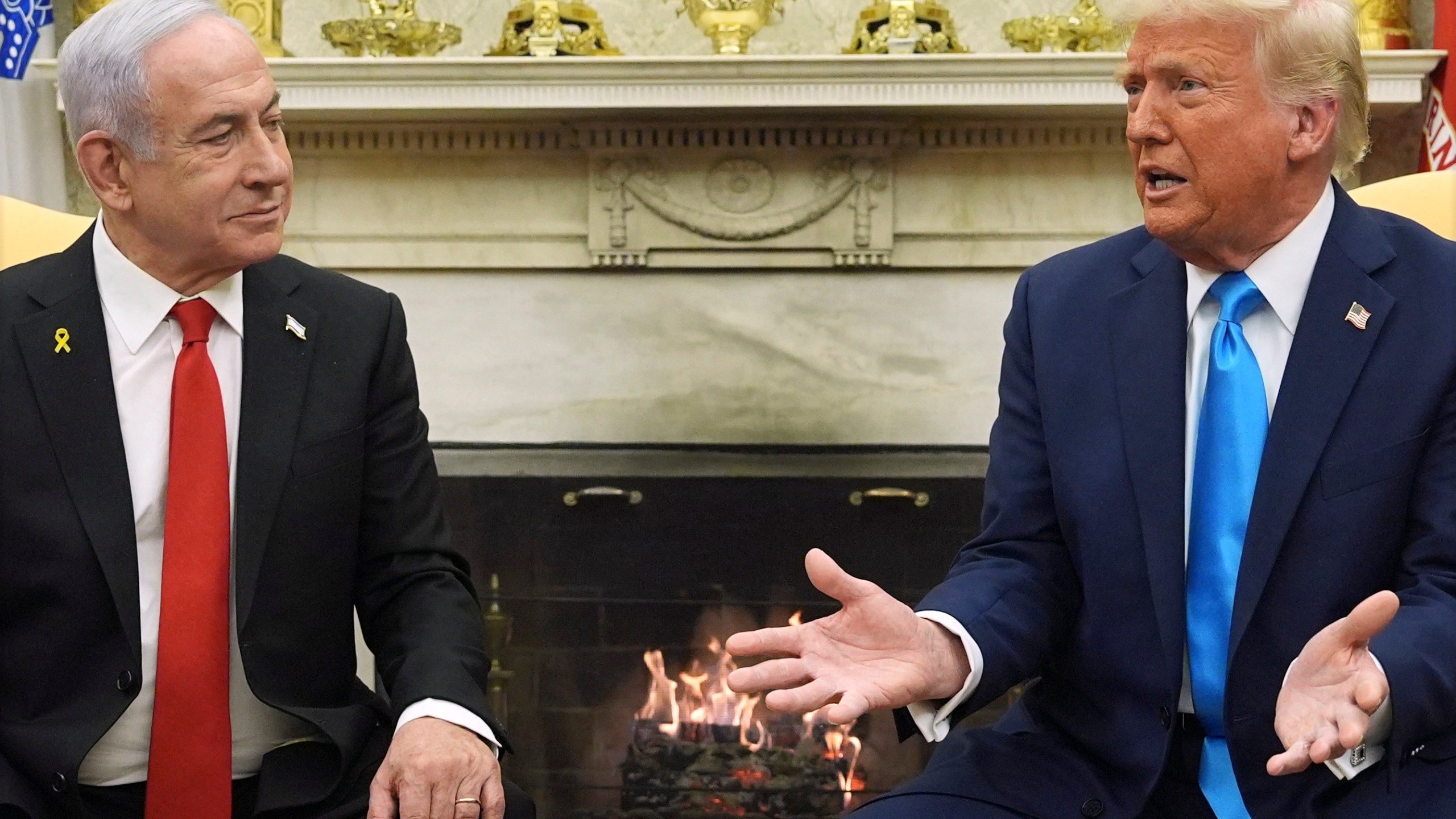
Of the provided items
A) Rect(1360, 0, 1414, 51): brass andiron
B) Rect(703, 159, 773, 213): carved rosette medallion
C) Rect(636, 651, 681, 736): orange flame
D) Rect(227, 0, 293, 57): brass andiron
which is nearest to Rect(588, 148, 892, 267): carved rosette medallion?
Rect(703, 159, 773, 213): carved rosette medallion

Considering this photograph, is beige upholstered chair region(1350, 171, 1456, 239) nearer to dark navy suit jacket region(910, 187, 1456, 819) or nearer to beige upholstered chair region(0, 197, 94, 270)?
dark navy suit jacket region(910, 187, 1456, 819)

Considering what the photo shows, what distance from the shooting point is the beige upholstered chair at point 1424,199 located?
1943 mm

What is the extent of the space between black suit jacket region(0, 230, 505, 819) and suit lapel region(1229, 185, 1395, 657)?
2.43ft

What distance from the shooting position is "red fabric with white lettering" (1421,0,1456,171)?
2.83 meters

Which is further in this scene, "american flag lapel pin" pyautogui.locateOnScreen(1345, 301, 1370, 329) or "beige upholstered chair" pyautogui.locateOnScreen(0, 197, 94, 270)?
"beige upholstered chair" pyautogui.locateOnScreen(0, 197, 94, 270)

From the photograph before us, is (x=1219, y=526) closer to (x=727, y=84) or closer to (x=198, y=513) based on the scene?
(x=198, y=513)

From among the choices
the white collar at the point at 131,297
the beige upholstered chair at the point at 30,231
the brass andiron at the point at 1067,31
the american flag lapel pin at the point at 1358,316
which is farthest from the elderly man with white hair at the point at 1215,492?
the brass andiron at the point at 1067,31

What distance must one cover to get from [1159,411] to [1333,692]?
0.36 meters

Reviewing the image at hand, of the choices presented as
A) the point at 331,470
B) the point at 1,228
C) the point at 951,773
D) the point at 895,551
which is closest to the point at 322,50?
the point at 1,228

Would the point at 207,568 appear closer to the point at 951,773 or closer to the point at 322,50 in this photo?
the point at 951,773

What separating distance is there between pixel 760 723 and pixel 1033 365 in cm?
172

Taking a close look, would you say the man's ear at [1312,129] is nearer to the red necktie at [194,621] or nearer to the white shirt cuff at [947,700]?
the white shirt cuff at [947,700]

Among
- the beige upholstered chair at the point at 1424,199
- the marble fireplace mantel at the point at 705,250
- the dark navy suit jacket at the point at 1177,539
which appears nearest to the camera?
the dark navy suit jacket at the point at 1177,539

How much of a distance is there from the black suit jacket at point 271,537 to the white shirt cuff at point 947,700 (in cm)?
43
